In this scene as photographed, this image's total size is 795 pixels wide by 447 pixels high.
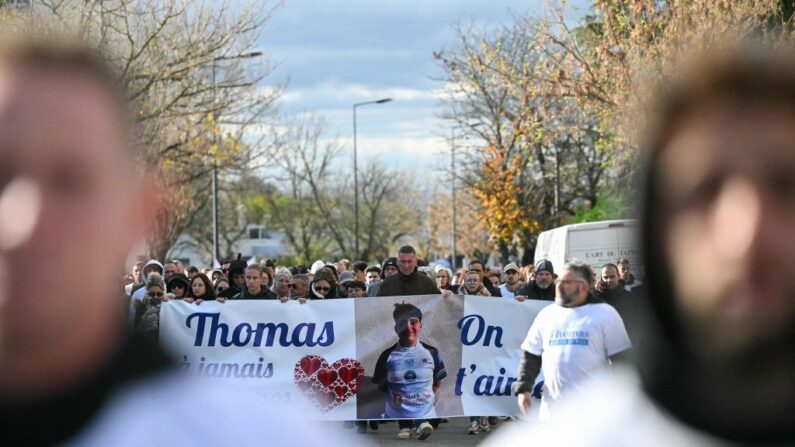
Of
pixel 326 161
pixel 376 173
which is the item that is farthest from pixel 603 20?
pixel 376 173

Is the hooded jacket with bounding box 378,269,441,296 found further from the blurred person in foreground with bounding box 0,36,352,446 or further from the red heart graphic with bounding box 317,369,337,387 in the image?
the blurred person in foreground with bounding box 0,36,352,446

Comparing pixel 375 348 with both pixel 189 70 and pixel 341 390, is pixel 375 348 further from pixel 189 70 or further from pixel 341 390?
pixel 189 70

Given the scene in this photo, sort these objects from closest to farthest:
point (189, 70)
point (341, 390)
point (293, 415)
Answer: point (293, 415), point (341, 390), point (189, 70)

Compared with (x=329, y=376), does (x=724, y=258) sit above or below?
above

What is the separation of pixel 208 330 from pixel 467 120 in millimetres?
38466

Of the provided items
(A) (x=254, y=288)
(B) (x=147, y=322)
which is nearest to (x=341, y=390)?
(A) (x=254, y=288)

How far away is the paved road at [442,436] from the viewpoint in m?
13.7

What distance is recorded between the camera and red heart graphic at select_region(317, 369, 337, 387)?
14.3m

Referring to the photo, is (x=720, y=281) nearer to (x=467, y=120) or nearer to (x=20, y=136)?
(x=20, y=136)

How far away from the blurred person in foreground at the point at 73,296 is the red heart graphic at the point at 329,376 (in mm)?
13011

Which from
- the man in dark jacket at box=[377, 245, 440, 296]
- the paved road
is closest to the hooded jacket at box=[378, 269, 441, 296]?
the man in dark jacket at box=[377, 245, 440, 296]

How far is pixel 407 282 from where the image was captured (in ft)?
47.1

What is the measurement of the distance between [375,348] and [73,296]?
13.1m

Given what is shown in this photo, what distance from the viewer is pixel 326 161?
8138cm
